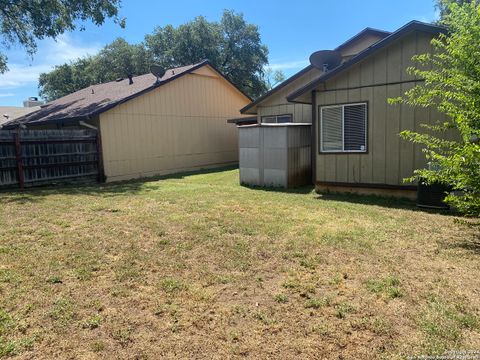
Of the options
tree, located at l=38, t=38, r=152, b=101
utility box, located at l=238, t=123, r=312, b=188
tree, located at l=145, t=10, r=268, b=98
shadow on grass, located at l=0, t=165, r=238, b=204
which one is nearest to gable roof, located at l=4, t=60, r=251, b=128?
shadow on grass, located at l=0, t=165, r=238, b=204

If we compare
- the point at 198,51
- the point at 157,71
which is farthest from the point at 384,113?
the point at 198,51

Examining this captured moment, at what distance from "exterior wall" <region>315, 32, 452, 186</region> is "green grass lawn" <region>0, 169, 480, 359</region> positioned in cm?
173

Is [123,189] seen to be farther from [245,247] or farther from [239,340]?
[239,340]

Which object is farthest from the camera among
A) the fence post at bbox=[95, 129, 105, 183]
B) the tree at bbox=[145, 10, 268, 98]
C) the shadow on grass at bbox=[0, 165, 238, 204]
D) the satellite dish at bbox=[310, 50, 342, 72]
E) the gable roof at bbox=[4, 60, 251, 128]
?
the tree at bbox=[145, 10, 268, 98]

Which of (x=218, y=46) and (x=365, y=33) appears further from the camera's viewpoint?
(x=218, y=46)

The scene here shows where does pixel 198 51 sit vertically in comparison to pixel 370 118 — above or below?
above

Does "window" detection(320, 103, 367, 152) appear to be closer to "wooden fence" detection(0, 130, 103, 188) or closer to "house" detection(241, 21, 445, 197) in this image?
"house" detection(241, 21, 445, 197)

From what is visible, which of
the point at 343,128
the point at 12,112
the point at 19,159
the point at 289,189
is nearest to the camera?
the point at 343,128

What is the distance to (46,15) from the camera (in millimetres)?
14500

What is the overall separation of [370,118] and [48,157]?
10080 mm

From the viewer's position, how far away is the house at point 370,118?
324 inches

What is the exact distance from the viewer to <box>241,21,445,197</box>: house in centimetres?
822

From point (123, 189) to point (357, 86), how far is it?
7403 mm

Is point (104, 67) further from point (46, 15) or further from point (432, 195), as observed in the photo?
point (432, 195)
